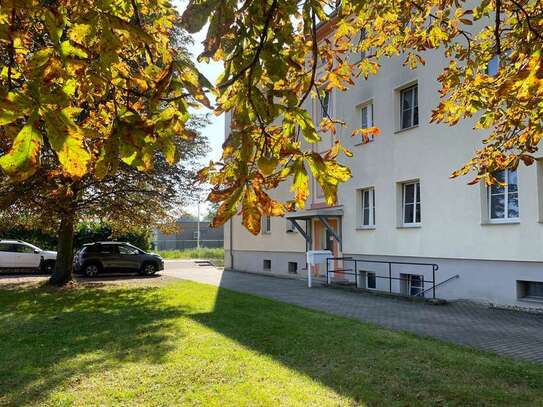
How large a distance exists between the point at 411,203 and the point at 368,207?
7.29 feet

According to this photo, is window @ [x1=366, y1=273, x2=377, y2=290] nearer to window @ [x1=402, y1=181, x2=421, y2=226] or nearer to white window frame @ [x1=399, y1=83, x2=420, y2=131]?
window @ [x1=402, y1=181, x2=421, y2=226]

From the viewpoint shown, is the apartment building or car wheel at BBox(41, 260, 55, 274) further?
car wheel at BBox(41, 260, 55, 274)

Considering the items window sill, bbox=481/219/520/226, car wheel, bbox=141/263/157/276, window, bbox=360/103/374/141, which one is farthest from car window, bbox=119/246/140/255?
window sill, bbox=481/219/520/226

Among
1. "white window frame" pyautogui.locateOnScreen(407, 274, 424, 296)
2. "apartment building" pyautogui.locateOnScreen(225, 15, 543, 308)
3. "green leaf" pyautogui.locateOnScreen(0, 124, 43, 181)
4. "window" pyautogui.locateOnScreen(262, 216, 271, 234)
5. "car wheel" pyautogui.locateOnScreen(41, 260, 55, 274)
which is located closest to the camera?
A: "green leaf" pyautogui.locateOnScreen(0, 124, 43, 181)

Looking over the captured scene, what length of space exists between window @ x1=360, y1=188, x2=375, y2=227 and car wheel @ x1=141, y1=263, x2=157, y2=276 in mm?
11573

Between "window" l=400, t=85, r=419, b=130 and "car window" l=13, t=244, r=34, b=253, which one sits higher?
"window" l=400, t=85, r=419, b=130

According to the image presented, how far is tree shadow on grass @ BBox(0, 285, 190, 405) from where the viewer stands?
5926 mm

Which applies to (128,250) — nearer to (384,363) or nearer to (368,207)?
(368,207)

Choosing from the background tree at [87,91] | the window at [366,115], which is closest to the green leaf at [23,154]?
the background tree at [87,91]

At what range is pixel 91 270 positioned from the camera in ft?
75.2

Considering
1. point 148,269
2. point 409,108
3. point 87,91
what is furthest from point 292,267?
point 87,91

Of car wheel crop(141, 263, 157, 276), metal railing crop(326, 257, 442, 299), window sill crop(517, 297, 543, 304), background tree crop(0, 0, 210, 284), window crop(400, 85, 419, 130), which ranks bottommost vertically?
car wheel crop(141, 263, 157, 276)

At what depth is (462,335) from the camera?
870 centimetres

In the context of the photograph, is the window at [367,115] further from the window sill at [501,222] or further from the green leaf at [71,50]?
the green leaf at [71,50]
